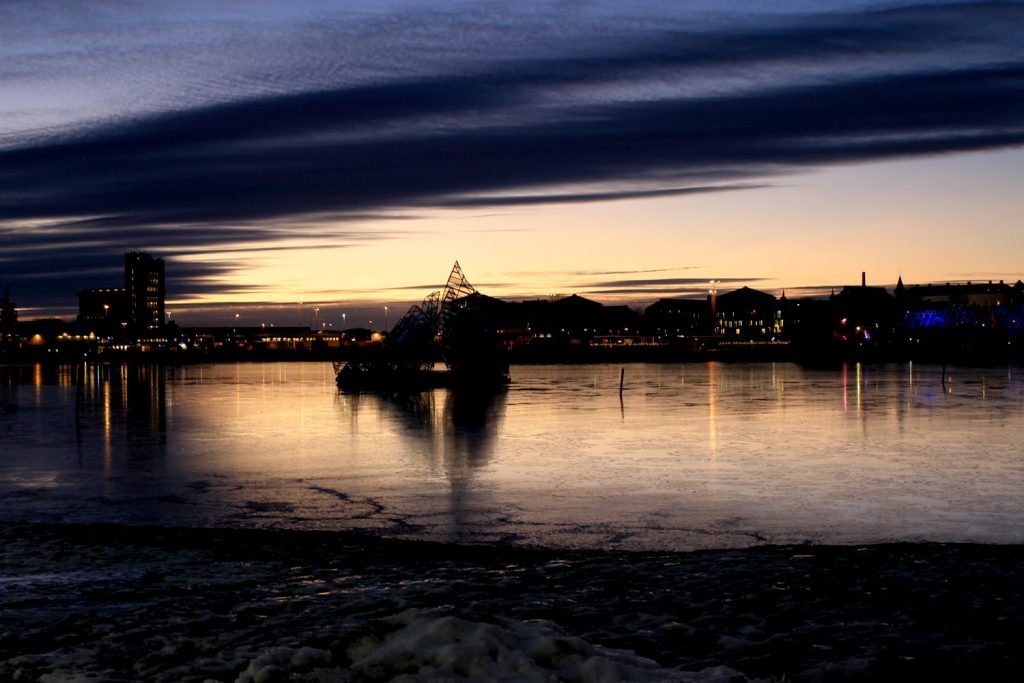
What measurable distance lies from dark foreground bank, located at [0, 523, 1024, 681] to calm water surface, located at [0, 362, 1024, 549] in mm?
2500

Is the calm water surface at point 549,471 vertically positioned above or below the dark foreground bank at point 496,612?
below

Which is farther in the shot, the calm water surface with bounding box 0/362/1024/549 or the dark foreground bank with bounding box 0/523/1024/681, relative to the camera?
the calm water surface with bounding box 0/362/1024/549

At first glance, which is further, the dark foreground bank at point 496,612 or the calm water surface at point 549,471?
the calm water surface at point 549,471

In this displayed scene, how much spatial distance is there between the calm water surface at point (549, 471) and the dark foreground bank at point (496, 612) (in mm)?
2500

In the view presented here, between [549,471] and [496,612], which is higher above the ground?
[496,612]

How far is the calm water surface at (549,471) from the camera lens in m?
17.8

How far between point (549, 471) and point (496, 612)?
47.8 ft

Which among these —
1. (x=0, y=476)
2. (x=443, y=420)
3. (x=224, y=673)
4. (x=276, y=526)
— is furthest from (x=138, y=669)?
(x=443, y=420)

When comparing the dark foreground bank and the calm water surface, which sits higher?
the dark foreground bank

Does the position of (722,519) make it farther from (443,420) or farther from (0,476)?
(443,420)

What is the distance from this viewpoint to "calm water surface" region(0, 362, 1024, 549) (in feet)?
58.3

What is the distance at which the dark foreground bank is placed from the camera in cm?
877

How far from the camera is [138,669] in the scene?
29.4 ft

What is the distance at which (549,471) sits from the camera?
2536 centimetres
